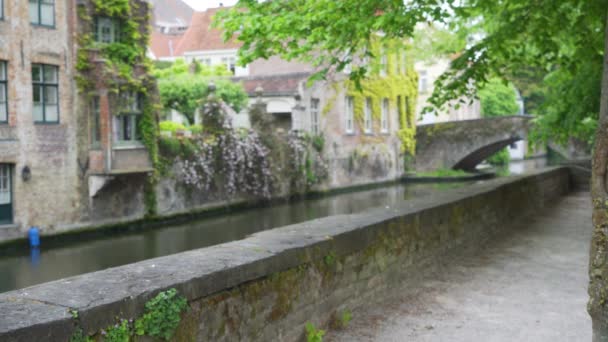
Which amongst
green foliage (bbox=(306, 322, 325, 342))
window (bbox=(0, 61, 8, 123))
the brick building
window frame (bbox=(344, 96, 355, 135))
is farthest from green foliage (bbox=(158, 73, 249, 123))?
green foliage (bbox=(306, 322, 325, 342))

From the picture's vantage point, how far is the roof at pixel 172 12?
7201cm

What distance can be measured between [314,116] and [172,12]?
154 feet

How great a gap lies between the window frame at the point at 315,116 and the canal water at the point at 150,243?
4062mm

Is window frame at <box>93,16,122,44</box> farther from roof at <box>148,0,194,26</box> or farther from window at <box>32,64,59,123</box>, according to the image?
roof at <box>148,0,194,26</box>

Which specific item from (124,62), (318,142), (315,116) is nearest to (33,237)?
(124,62)

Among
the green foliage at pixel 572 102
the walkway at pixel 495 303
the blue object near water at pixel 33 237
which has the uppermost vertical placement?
the green foliage at pixel 572 102

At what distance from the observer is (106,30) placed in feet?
68.6

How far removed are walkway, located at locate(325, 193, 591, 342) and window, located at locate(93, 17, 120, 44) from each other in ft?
50.1

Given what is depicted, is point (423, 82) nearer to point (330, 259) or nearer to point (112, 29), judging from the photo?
point (112, 29)

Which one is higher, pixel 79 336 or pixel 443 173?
Answer: pixel 79 336

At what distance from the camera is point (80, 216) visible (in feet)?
65.3

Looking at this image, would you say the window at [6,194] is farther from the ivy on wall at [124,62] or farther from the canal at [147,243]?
the ivy on wall at [124,62]

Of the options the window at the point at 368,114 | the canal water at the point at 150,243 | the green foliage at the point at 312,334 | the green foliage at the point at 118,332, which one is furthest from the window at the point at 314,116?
the green foliage at the point at 118,332

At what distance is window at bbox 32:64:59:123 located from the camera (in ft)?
61.9
